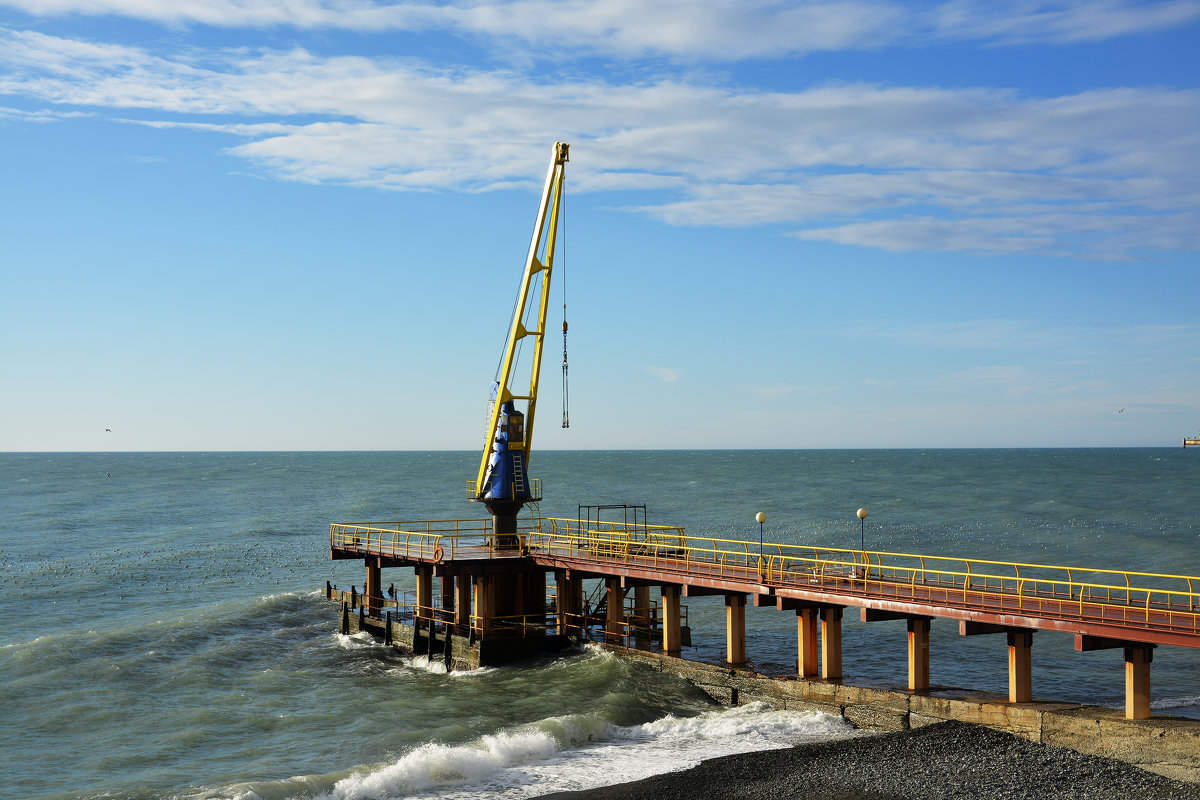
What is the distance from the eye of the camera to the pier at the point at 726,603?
26.2m

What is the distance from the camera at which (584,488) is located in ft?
550

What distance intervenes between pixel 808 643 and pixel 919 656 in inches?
141

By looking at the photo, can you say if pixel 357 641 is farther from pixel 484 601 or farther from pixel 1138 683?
pixel 1138 683

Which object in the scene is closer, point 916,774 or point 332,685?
point 916,774

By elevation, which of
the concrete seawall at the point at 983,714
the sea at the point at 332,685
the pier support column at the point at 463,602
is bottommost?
the sea at the point at 332,685

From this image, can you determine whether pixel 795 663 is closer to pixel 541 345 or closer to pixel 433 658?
pixel 433 658

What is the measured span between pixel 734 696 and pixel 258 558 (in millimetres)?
54225

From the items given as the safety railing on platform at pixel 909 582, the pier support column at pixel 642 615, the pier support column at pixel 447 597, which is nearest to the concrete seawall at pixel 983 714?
the safety railing on platform at pixel 909 582

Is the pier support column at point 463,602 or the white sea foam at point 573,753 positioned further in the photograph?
the pier support column at point 463,602

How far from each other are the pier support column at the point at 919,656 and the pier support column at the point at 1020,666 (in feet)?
8.53

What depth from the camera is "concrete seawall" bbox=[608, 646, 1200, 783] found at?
2405cm

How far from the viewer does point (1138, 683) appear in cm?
2527

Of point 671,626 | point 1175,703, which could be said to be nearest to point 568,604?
point 671,626

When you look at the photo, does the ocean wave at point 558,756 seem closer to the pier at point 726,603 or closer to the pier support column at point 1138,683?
the pier at point 726,603
